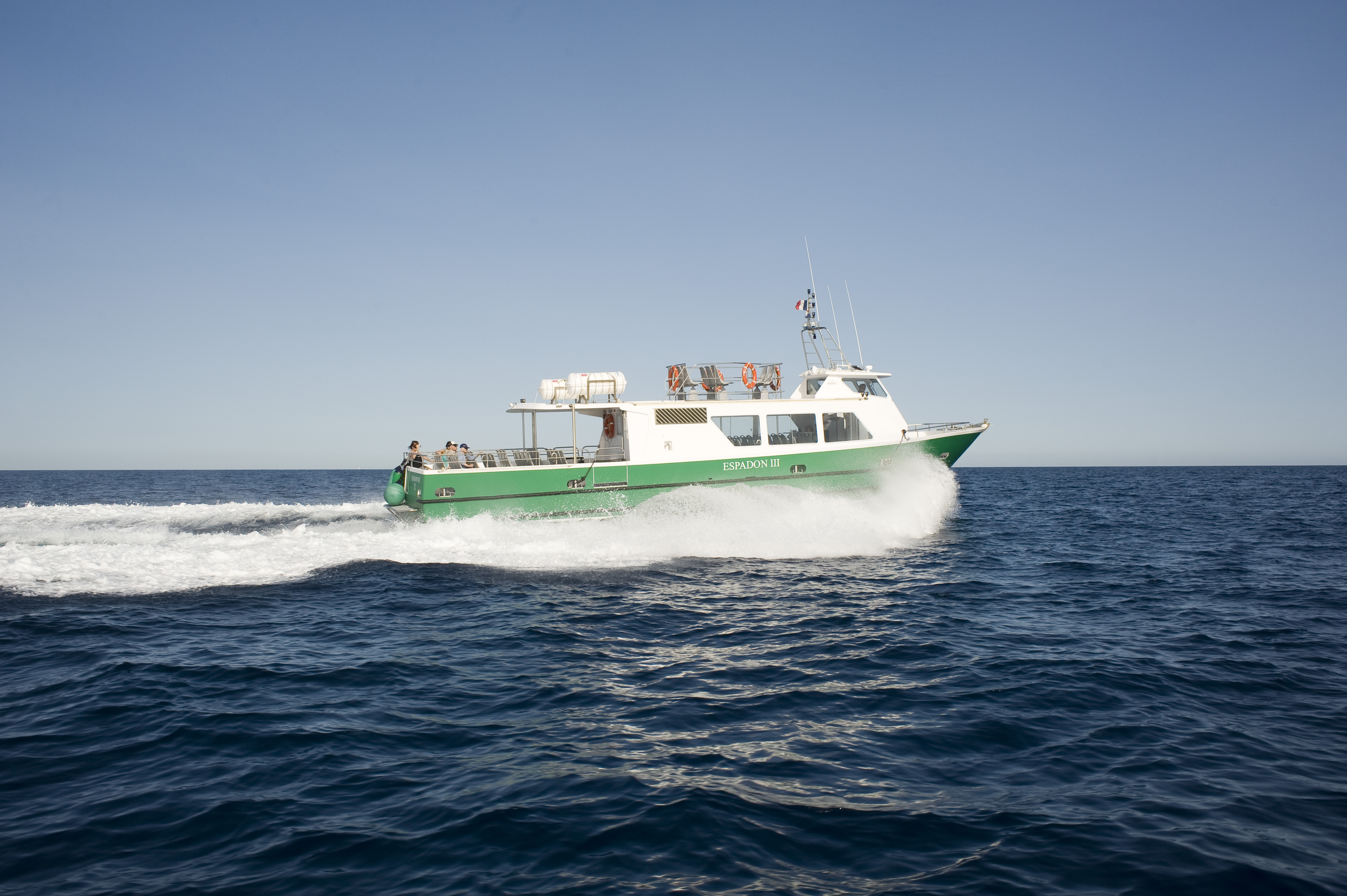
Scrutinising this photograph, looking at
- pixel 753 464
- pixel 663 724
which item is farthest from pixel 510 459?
pixel 663 724

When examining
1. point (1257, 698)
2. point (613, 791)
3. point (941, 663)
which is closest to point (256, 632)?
point (613, 791)

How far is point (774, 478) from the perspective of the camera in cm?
2017

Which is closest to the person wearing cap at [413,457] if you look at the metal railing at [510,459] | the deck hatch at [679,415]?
the metal railing at [510,459]

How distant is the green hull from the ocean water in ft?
8.04

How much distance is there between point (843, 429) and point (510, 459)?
9899mm

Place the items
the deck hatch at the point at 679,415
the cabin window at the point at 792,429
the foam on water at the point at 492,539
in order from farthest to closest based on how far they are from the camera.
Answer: the cabin window at the point at 792,429
the deck hatch at the point at 679,415
the foam on water at the point at 492,539

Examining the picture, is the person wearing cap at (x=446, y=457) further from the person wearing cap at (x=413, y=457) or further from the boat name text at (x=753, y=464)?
the boat name text at (x=753, y=464)

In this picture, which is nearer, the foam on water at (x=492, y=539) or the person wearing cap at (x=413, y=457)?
the foam on water at (x=492, y=539)

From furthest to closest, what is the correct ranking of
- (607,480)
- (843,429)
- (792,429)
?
(843,429)
(792,429)
(607,480)

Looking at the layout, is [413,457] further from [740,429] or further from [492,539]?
[740,429]

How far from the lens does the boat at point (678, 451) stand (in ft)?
62.0

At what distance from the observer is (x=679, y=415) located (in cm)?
2016

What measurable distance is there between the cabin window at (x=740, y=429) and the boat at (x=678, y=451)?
0.08ft

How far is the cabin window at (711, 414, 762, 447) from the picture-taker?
2041cm
